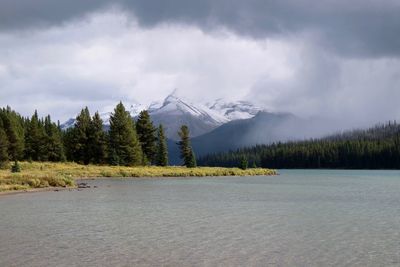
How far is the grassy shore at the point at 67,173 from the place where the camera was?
185ft

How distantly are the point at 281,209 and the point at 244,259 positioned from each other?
19.1 m

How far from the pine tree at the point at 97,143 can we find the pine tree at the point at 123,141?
1957 mm

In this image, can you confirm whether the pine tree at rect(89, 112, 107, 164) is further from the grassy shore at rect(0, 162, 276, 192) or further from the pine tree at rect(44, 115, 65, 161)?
the grassy shore at rect(0, 162, 276, 192)

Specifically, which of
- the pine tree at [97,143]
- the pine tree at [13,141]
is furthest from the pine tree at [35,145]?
the pine tree at [97,143]

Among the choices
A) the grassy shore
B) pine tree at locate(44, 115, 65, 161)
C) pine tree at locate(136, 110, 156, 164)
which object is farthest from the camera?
pine tree at locate(136, 110, 156, 164)

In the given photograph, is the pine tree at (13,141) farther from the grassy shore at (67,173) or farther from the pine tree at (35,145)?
the grassy shore at (67,173)

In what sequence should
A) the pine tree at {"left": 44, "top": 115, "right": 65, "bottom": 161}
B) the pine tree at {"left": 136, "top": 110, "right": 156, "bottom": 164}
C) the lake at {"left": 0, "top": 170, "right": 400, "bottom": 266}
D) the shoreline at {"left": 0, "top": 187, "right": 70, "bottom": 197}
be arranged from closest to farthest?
the lake at {"left": 0, "top": 170, "right": 400, "bottom": 266}
the shoreline at {"left": 0, "top": 187, "right": 70, "bottom": 197}
the pine tree at {"left": 44, "top": 115, "right": 65, "bottom": 161}
the pine tree at {"left": 136, "top": 110, "right": 156, "bottom": 164}

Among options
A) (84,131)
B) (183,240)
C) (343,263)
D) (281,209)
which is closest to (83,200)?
(281,209)

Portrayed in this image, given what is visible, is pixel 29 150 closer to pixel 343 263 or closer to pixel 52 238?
pixel 52 238

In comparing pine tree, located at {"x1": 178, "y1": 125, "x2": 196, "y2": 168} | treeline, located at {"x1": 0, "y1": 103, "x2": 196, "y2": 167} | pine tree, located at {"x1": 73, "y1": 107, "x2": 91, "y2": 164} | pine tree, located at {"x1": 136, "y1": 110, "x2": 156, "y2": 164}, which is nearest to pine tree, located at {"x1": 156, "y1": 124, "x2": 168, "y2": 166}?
pine tree, located at {"x1": 136, "y1": 110, "x2": 156, "y2": 164}

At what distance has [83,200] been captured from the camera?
1718 inches

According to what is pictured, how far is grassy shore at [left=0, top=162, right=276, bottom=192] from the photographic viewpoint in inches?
2221

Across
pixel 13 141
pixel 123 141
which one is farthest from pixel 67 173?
pixel 13 141

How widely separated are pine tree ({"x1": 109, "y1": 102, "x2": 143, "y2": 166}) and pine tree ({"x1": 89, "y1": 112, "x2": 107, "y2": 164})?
1957 mm
